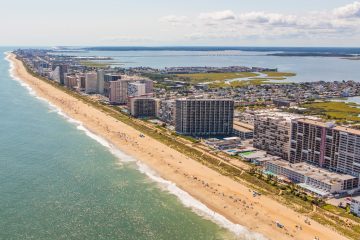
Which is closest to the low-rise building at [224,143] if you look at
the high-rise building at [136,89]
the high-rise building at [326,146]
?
the high-rise building at [326,146]

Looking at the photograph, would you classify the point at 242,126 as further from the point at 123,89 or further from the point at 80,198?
the point at 123,89

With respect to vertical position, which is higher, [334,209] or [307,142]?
[307,142]

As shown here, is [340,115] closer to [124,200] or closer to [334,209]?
Result: [334,209]

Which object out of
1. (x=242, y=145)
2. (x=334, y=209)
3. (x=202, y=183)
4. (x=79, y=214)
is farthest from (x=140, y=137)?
(x=334, y=209)

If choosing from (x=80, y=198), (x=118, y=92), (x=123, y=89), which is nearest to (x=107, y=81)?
(x=118, y=92)

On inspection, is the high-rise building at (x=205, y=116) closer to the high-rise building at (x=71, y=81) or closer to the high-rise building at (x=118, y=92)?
the high-rise building at (x=118, y=92)

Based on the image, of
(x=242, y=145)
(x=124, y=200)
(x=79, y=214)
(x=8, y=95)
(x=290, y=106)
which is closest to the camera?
(x=79, y=214)

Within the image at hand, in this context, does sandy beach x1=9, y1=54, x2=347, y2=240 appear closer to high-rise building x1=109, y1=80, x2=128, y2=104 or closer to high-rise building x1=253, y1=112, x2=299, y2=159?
high-rise building x1=253, y1=112, x2=299, y2=159
